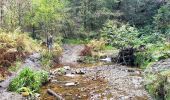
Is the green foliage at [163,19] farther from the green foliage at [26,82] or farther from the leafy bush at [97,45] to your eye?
the green foliage at [26,82]

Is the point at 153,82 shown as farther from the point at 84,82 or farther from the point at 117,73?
the point at 117,73

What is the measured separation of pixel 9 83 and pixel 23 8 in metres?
20.3

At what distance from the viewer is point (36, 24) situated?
3850cm

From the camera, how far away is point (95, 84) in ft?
65.1

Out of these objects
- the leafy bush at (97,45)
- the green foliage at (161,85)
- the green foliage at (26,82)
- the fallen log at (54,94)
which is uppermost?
the green foliage at (161,85)

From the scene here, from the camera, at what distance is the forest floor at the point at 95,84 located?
16.6m

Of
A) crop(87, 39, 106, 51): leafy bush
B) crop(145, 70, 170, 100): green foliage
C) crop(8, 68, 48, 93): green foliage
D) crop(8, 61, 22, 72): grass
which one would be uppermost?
crop(145, 70, 170, 100): green foliage

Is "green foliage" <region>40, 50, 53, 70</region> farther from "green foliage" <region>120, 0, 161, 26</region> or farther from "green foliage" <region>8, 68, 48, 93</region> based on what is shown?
"green foliage" <region>120, 0, 161, 26</region>

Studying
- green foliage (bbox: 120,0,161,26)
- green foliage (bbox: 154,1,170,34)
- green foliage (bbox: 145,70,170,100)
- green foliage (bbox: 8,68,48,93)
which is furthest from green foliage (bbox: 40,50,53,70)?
green foliage (bbox: 120,0,161,26)

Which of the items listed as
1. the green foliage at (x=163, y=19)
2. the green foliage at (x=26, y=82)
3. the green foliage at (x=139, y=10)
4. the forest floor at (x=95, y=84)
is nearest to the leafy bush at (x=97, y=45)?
the forest floor at (x=95, y=84)

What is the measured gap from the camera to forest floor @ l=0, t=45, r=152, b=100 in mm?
16641

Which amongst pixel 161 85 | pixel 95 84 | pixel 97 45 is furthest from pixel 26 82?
pixel 97 45

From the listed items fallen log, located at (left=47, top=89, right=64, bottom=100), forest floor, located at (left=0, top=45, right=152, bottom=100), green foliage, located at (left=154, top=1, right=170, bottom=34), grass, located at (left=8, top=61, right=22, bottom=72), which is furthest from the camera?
green foliage, located at (left=154, top=1, right=170, bottom=34)

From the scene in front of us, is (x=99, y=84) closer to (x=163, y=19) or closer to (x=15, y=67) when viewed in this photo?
(x=15, y=67)
